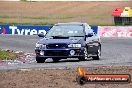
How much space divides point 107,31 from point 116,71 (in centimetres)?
2751

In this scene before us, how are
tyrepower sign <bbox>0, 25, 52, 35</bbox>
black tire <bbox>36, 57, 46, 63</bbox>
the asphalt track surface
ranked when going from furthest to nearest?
tyrepower sign <bbox>0, 25, 52, 35</bbox> → black tire <bbox>36, 57, 46, 63</bbox> → the asphalt track surface

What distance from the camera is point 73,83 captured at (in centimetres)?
1185

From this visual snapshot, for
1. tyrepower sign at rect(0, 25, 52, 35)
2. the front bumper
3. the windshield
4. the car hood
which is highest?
the windshield

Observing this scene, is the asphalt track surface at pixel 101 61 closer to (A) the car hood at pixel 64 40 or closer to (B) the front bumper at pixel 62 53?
(B) the front bumper at pixel 62 53

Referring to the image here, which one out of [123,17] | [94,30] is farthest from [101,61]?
[123,17]

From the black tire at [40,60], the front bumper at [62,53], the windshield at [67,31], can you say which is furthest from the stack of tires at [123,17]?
the front bumper at [62,53]

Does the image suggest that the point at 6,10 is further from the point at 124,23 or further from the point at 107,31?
the point at 107,31

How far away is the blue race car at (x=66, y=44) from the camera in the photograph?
18.5m

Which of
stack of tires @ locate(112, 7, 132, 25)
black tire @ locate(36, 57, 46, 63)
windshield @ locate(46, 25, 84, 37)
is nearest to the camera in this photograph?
black tire @ locate(36, 57, 46, 63)

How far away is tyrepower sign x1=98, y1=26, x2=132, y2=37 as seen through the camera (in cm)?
4100

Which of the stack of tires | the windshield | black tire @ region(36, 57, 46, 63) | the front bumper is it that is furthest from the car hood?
the stack of tires

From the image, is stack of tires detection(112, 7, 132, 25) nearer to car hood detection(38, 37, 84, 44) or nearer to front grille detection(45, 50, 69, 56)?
car hood detection(38, 37, 84, 44)

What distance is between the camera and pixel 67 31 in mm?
19250

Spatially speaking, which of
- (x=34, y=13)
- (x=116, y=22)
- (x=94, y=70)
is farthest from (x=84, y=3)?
(x=94, y=70)
